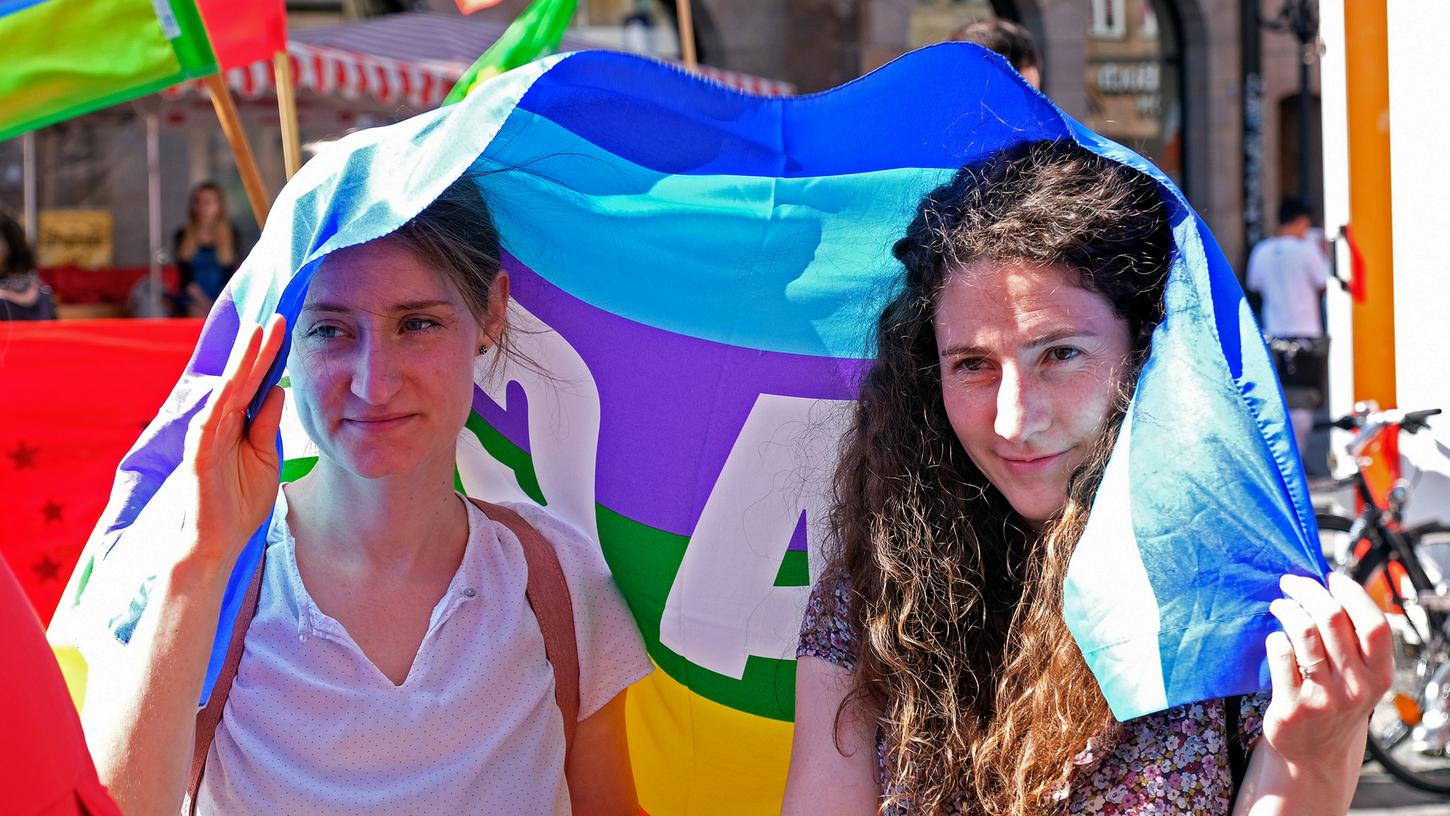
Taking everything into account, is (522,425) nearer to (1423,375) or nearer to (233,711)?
(233,711)

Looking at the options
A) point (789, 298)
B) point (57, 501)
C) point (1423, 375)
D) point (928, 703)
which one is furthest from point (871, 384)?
point (1423, 375)

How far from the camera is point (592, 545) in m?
2.29

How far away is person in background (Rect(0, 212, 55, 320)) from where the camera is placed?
5883mm

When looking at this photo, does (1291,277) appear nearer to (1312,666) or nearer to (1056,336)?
(1056,336)

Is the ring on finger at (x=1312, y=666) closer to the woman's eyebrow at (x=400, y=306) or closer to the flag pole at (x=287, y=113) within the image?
the woman's eyebrow at (x=400, y=306)

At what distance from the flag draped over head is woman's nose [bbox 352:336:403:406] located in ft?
0.39

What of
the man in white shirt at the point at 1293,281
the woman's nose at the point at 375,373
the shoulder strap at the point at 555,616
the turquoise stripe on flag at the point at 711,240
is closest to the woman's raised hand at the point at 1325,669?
the turquoise stripe on flag at the point at 711,240

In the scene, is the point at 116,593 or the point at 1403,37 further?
the point at 1403,37

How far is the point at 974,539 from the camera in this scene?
1884 millimetres

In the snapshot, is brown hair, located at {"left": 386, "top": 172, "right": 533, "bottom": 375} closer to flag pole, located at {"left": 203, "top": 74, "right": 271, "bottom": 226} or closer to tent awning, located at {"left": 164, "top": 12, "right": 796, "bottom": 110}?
flag pole, located at {"left": 203, "top": 74, "right": 271, "bottom": 226}

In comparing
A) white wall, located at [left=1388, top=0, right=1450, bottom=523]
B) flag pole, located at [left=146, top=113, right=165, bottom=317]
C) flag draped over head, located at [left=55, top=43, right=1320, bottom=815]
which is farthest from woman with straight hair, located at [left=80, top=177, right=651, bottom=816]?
flag pole, located at [left=146, top=113, right=165, bottom=317]

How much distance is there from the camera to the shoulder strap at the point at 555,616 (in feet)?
6.76

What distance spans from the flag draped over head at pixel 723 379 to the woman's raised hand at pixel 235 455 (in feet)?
0.40

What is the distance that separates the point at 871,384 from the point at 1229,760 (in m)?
0.70
